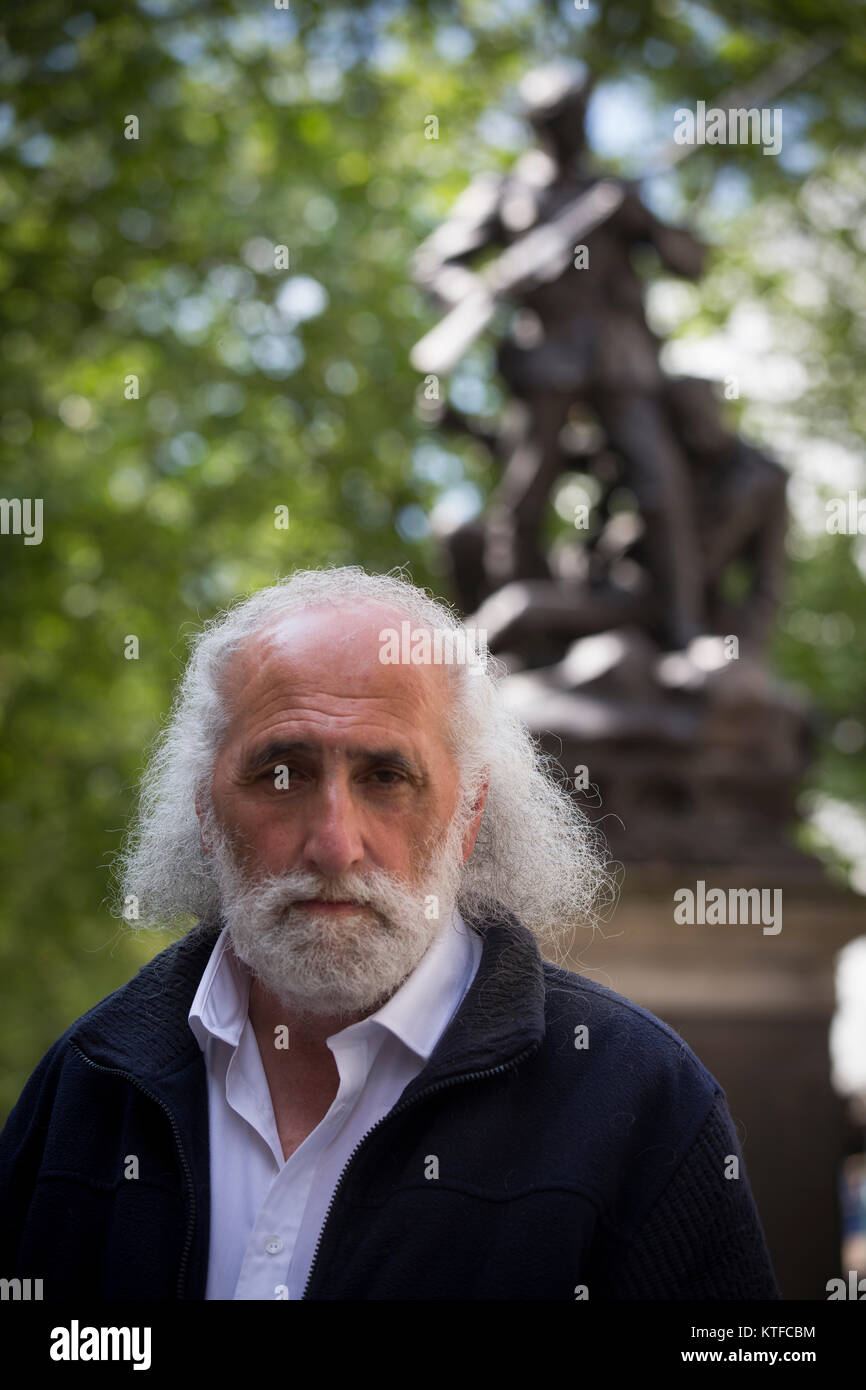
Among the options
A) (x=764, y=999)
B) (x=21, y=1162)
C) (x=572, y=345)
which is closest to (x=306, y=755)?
(x=21, y=1162)

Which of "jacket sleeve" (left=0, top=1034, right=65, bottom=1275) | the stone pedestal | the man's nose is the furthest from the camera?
the stone pedestal

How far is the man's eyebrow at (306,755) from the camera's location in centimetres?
210

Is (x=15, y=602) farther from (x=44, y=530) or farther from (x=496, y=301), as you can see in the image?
(x=496, y=301)

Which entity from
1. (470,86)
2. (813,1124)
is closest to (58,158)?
(470,86)

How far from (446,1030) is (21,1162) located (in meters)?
0.62

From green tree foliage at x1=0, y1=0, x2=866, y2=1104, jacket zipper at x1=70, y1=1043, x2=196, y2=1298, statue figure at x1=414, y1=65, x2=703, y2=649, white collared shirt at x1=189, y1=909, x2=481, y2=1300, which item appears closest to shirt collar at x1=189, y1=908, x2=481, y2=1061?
white collared shirt at x1=189, y1=909, x2=481, y2=1300

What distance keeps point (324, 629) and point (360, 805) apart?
25 cm

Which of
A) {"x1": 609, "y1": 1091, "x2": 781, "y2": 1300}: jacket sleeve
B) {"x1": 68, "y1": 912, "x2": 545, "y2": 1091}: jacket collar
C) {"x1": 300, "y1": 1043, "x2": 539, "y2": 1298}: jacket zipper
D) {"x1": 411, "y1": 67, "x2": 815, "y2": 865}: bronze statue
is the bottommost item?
{"x1": 609, "y1": 1091, "x2": 781, "y2": 1300}: jacket sleeve

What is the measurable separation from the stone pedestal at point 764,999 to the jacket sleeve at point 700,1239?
12.6 ft

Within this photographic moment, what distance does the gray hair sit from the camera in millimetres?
2293

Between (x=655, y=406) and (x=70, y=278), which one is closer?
(x=655, y=406)

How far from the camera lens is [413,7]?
8.45 meters

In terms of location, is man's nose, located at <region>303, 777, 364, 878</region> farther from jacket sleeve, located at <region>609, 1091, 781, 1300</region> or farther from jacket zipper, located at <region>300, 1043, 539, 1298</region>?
jacket sleeve, located at <region>609, 1091, 781, 1300</region>

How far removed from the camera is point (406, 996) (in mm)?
2100
